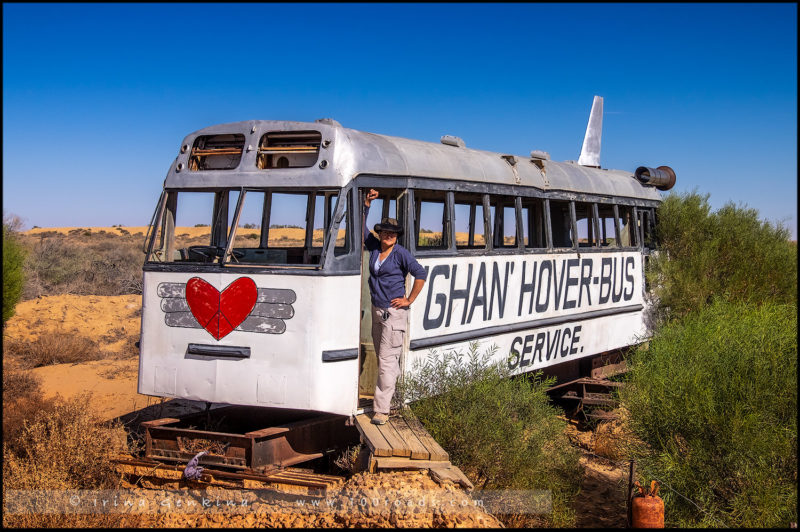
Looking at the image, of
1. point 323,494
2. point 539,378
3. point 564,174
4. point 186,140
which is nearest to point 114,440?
point 323,494

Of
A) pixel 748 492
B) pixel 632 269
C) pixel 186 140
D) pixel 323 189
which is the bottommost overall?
pixel 748 492

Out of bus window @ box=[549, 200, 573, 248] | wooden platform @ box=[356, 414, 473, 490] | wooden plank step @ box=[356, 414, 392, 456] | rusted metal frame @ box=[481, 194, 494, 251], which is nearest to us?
wooden platform @ box=[356, 414, 473, 490]

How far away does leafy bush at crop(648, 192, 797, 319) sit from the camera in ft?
39.3

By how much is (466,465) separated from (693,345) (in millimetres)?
3081

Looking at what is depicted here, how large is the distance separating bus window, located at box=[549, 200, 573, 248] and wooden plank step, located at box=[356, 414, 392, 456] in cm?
517

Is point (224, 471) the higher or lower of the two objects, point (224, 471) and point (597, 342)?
the lower

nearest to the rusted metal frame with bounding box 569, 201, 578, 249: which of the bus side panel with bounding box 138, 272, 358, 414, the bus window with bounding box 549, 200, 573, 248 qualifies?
the bus window with bounding box 549, 200, 573, 248

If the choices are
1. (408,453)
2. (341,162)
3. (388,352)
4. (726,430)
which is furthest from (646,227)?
(408,453)

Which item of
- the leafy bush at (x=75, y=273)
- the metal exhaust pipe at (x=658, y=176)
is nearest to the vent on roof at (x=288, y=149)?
the metal exhaust pipe at (x=658, y=176)

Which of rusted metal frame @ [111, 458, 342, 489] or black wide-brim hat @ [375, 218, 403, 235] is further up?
black wide-brim hat @ [375, 218, 403, 235]

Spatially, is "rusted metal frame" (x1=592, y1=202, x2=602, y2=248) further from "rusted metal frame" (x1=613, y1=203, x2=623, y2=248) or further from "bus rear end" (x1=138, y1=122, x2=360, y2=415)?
"bus rear end" (x1=138, y1=122, x2=360, y2=415)

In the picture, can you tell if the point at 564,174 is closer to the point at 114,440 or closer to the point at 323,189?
the point at 323,189

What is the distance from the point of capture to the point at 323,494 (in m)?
5.82

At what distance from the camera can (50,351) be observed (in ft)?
45.5
